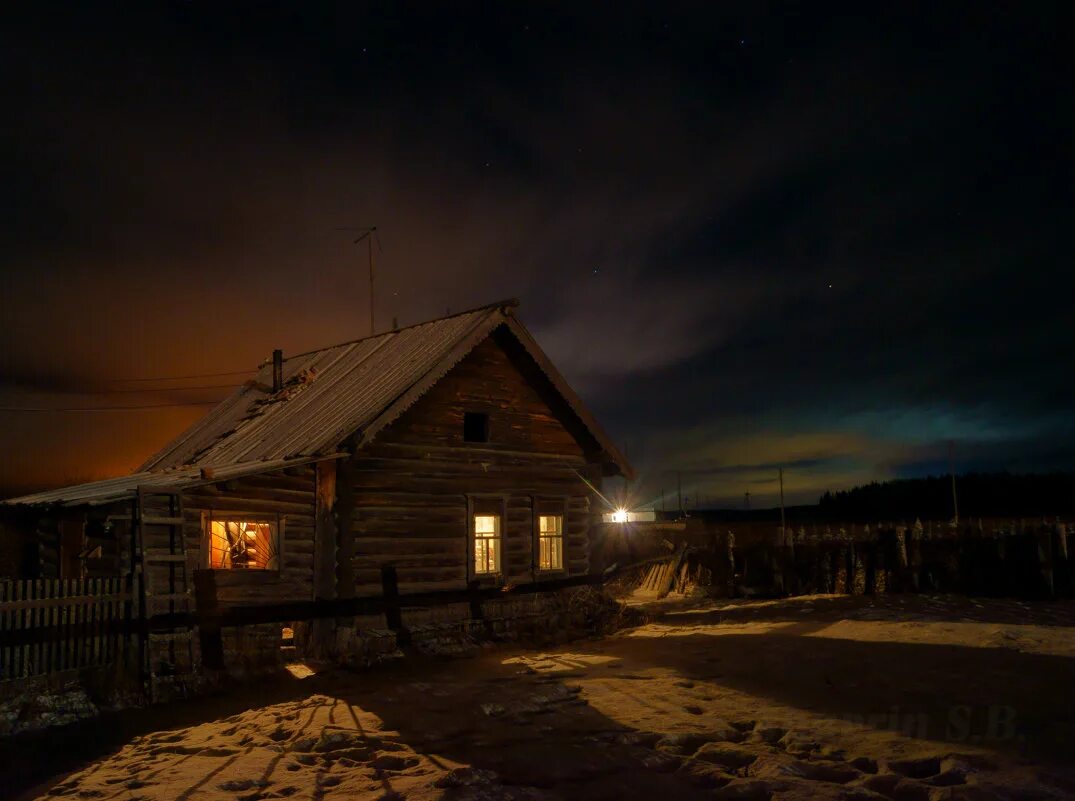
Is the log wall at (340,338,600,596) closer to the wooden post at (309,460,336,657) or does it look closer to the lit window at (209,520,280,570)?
the wooden post at (309,460,336,657)

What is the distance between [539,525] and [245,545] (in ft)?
22.6

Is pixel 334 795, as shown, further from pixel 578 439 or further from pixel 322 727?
pixel 578 439

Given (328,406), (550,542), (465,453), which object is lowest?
(550,542)

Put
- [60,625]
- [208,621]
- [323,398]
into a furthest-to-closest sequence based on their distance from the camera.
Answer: [323,398]
[208,621]
[60,625]

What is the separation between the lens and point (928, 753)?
26.4 feet

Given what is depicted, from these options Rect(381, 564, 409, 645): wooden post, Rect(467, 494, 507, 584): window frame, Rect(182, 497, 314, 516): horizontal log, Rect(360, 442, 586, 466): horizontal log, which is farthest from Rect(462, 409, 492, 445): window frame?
Rect(182, 497, 314, 516): horizontal log

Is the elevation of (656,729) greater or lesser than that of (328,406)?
lesser

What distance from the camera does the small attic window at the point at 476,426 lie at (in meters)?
19.2

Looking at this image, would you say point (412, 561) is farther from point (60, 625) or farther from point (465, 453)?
point (60, 625)

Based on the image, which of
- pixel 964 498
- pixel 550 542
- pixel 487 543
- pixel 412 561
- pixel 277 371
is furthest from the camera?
pixel 964 498

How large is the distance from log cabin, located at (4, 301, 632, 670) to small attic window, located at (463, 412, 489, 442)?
38mm

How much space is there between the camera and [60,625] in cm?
1204

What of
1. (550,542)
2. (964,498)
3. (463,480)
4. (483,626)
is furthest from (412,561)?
(964,498)

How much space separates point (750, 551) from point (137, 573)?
708 inches
